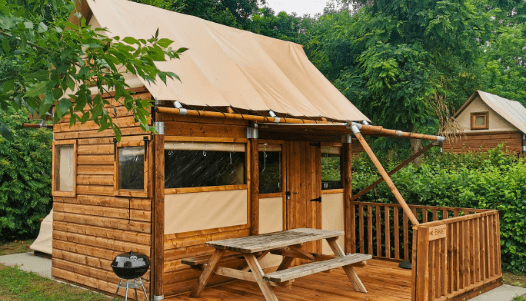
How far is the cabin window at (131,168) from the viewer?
6.20m

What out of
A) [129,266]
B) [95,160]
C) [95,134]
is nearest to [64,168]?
[95,160]

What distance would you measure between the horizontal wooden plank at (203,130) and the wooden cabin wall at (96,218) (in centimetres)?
38

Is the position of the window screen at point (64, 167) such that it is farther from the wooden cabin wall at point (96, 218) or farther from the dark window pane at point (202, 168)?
the dark window pane at point (202, 168)

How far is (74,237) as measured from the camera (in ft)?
24.5

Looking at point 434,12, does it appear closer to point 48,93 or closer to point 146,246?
point 146,246

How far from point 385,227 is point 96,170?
5018mm

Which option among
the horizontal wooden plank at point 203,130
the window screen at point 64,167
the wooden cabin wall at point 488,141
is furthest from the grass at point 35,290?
the wooden cabin wall at point 488,141

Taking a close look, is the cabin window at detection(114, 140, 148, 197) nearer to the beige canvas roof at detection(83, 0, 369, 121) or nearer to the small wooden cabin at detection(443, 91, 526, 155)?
the beige canvas roof at detection(83, 0, 369, 121)

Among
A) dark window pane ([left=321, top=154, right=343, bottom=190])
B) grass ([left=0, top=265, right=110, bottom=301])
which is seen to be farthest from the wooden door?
grass ([left=0, top=265, right=110, bottom=301])

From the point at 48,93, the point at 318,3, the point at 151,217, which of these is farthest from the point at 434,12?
the point at 318,3

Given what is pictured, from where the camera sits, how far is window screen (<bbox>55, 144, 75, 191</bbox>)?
768cm

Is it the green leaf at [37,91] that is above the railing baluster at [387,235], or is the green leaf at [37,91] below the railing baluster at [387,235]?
above

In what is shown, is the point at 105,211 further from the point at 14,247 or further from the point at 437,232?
the point at 14,247

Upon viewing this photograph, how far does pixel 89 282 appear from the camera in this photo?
23.3 feet
